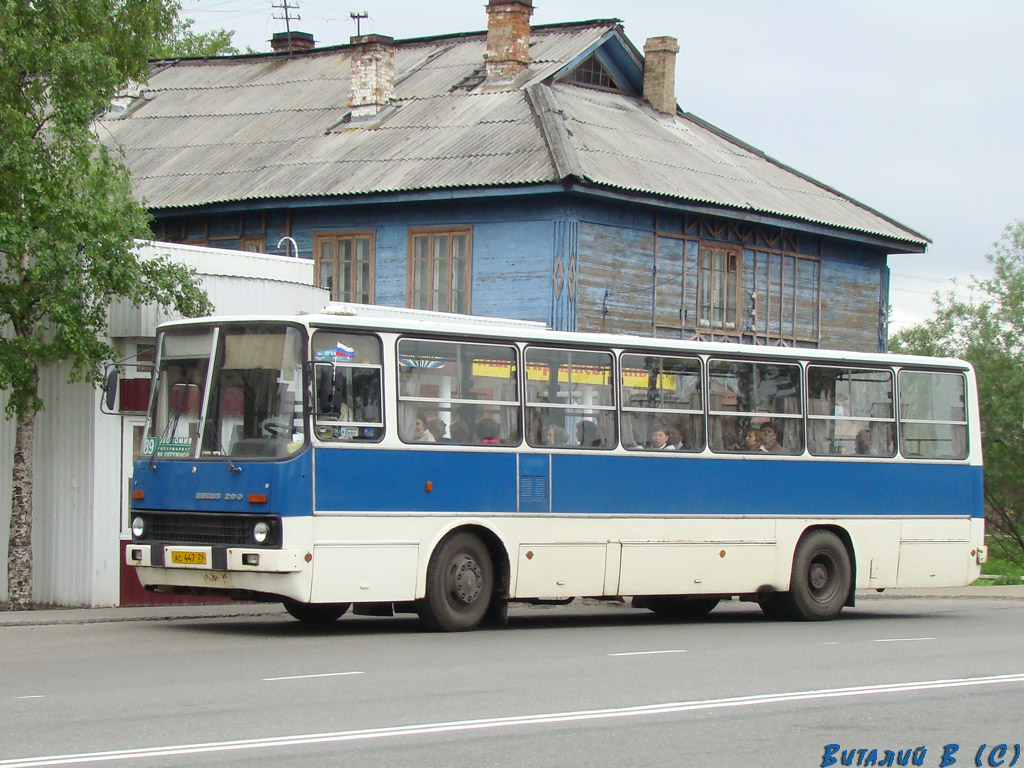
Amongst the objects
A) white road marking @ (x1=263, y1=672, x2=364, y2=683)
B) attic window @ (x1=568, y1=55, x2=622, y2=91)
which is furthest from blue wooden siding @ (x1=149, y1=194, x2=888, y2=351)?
white road marking @ (x1=263, y1=672, x2=364, y2=683)

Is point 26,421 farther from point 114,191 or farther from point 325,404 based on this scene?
point 325,404

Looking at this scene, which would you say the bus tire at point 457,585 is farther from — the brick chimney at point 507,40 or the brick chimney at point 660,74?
the brick chimney at point 660,74

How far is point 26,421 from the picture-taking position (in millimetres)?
18891

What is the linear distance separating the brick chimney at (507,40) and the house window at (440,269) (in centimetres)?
479

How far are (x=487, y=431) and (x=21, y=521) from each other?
6.04 m

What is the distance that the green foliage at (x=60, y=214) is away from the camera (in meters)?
17.8

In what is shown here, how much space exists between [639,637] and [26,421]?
7.78 meters

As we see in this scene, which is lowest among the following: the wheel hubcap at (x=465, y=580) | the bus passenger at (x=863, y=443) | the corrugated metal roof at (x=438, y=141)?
the wheel hubcap at (x=465, y=580)

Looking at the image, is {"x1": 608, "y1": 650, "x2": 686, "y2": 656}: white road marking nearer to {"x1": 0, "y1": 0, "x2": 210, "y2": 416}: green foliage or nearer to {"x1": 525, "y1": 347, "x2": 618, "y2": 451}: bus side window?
{"x1": 525, "y1": 347, "x2": 618, "y2": 451}: bus side window

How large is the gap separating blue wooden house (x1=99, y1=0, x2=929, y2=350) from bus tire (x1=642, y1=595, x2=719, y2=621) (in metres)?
8.65

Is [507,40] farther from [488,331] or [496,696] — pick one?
[496,696]

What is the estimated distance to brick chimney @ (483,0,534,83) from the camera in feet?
108

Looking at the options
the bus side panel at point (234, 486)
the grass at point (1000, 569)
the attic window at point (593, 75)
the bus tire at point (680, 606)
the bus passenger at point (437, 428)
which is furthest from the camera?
the grass at point (1000, 569)

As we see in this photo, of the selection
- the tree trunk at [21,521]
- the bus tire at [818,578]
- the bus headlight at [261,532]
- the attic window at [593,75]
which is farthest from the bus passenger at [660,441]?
the attic window at [593,75]
